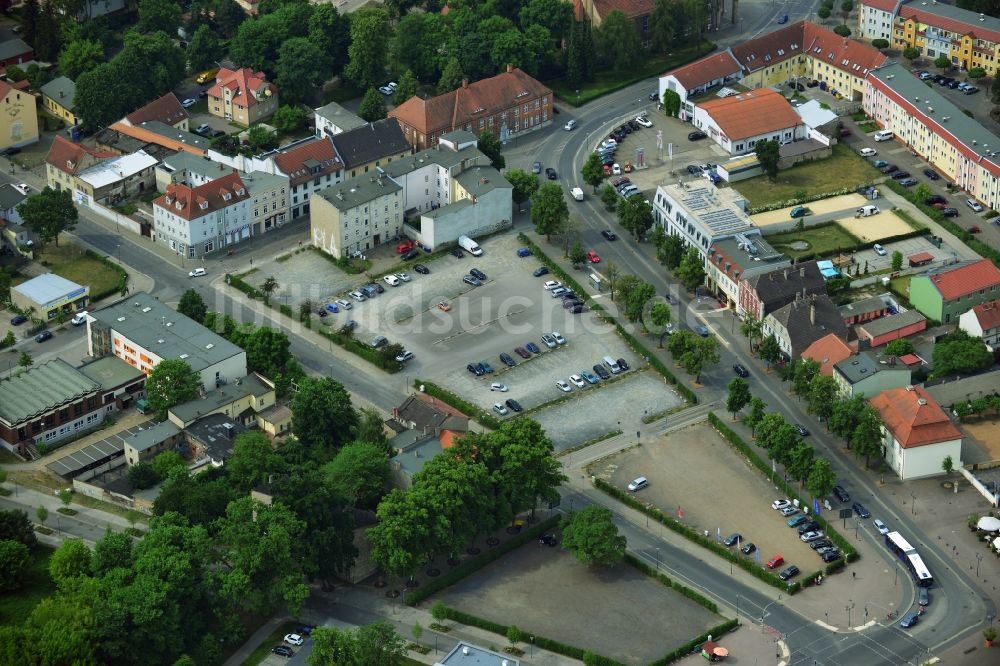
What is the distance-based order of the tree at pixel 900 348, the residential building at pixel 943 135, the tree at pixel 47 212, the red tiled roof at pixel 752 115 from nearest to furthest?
Answer: the tree at pixel 900 348 < the tree at pixel 47 212 < the residential building at pixel 943 135 < the red tiled roof at pixel 752 115

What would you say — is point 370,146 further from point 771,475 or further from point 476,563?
point 476,563

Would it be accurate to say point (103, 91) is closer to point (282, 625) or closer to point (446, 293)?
point (446, 293)

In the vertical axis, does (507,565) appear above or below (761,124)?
below

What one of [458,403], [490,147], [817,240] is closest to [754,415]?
[458,403]

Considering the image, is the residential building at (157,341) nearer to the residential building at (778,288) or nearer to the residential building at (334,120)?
the residential building at (334,120)

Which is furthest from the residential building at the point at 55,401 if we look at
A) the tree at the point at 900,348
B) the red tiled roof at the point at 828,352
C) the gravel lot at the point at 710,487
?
the tree at the point at 900,348

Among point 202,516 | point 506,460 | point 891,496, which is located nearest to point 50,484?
point 202,516
